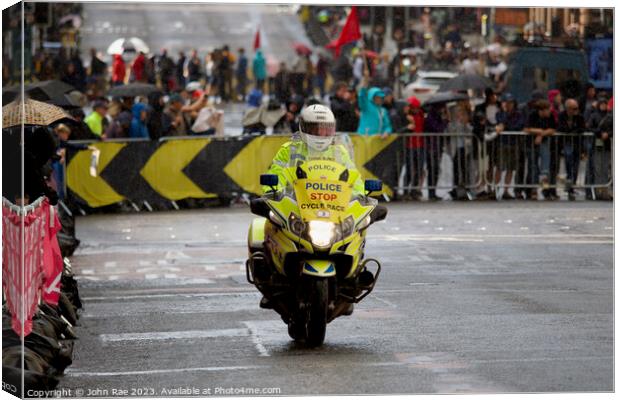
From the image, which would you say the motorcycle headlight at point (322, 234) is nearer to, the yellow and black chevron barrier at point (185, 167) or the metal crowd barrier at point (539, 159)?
the yellow and black chevron barrier at point (185, 167)

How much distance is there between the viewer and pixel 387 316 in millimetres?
14555

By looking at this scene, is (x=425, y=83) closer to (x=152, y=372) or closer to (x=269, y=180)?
(x=269, y=180)

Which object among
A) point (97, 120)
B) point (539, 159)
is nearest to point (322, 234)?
point (97, 120)

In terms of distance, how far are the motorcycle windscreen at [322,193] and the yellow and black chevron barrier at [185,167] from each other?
1273 centimetres

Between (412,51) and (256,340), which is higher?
(256,340)

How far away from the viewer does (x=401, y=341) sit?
13086 mm

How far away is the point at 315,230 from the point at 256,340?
1.29 meters

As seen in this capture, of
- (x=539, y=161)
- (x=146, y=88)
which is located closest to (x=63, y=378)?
(x=539, y=161)

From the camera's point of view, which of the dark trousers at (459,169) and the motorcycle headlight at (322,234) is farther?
the dark trousers at (459,169)

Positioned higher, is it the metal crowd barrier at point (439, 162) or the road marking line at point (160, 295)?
the road marking line at point (160, 295)

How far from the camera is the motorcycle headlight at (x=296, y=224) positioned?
40.7ft

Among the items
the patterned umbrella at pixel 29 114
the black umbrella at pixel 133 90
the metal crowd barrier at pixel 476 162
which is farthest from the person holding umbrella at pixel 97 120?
the patterned umbrella at pixel 29 114

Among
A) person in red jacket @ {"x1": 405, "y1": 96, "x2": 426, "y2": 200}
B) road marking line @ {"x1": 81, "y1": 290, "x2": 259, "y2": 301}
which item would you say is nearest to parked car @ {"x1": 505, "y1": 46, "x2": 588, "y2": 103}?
person in red jacket @ {"x1": 405, "y1": 96, "x2": 426, "y2": 200}

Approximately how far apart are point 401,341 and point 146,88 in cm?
1797
